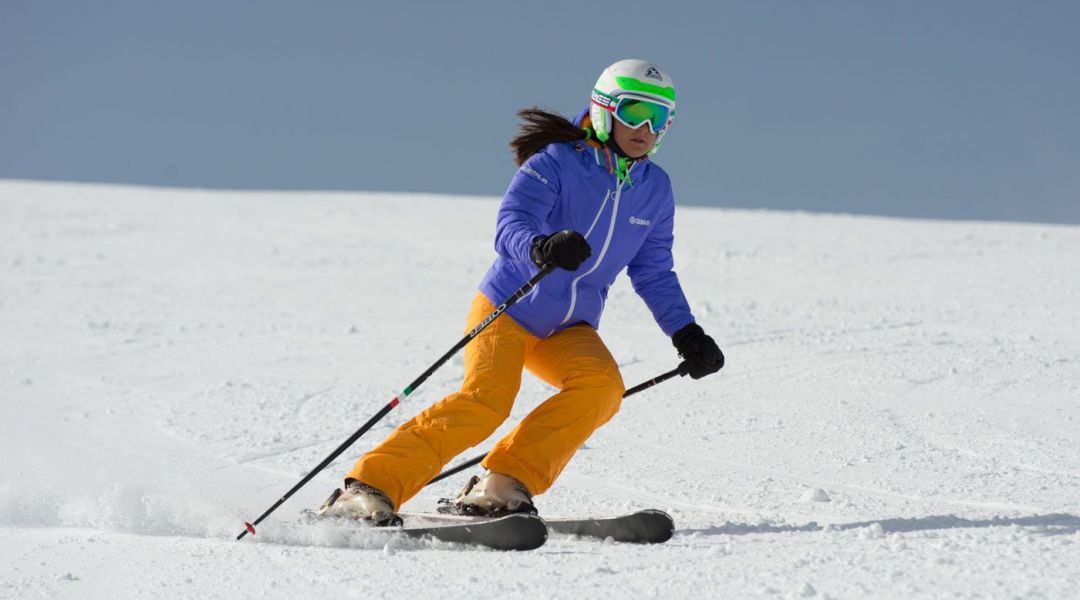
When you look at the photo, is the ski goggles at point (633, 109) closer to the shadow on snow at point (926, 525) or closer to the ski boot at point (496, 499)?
the ski boot at point (496, 499)

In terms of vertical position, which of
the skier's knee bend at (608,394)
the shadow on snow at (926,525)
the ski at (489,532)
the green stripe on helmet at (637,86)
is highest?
the green stripe on helmet at (637,86)

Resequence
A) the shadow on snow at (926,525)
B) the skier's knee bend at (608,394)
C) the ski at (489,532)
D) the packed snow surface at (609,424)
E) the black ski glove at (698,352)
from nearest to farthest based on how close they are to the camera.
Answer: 1. the packed snow surface at (609,424)
2. the ski at (489,532)
3. the shadow on snow at (926,525)
4. the skier's knee bend at (608,394)
5. the black ski glove at (698,352)

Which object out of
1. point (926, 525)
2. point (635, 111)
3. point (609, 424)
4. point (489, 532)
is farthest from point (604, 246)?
point (609, 424)

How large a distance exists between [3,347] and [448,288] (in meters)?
4.20

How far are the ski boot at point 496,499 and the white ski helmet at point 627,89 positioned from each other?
52.0 inches

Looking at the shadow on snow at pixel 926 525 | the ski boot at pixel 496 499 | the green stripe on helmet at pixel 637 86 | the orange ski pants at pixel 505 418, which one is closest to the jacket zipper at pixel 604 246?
the orange ski pants at pixel 505 418

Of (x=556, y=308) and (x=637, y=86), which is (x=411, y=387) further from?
(x=637, y=86)

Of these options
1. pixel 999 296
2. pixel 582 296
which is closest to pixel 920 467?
pixel 582 296

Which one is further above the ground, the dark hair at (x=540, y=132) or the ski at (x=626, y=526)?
the dark hair at (x=540, y=132)

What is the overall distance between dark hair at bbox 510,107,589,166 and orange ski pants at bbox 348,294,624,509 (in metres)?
0.64

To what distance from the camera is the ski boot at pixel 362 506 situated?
3.87 metres

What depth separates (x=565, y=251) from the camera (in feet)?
12.6

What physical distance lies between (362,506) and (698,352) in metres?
1.38

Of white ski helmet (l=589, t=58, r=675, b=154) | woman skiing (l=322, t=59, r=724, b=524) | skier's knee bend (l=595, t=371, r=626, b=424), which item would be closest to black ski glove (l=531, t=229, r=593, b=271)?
woman skiing (l=322, t=59, r=724, b=524)
